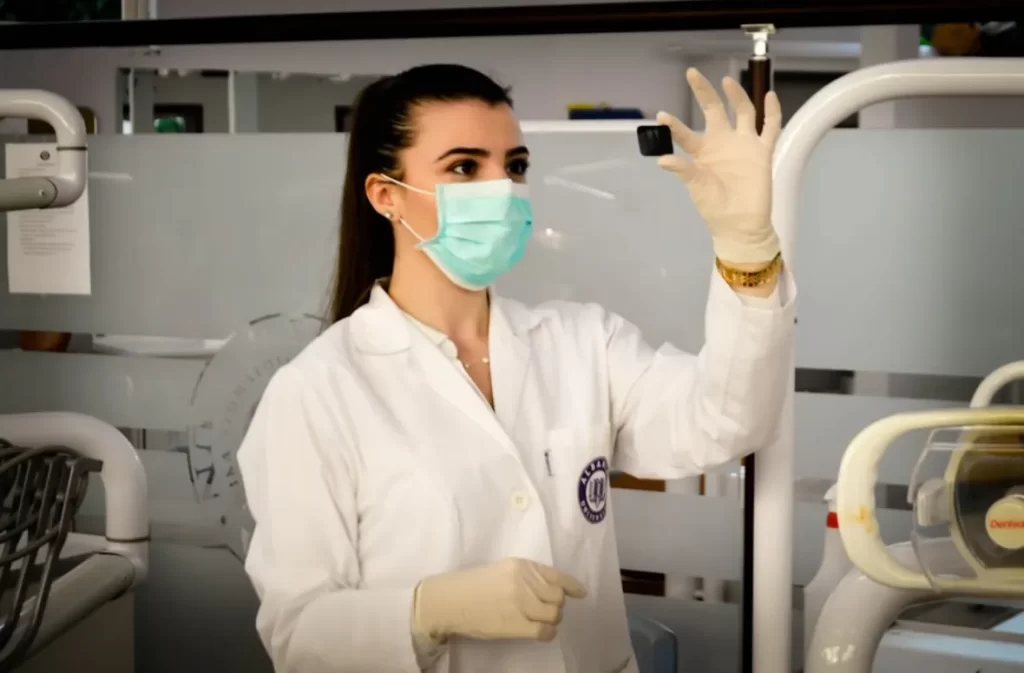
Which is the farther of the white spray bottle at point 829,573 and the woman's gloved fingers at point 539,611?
the white spray bottle at point 829,573

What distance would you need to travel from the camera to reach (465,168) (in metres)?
1.32

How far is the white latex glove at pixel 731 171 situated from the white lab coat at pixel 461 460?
0.22 feet

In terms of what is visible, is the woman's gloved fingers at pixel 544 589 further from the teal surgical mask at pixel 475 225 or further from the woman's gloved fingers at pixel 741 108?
the woman's gloved fingers at pixel 741 108

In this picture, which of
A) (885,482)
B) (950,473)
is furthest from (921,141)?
(950,473)

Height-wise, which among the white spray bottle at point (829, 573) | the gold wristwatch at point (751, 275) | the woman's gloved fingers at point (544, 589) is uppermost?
the gold wristwatch at point (751, 275)

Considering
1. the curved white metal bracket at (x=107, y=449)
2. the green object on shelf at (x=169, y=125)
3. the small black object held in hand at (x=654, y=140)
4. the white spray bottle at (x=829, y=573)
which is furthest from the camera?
Result: the green object on shelf at (x=169, y=125)

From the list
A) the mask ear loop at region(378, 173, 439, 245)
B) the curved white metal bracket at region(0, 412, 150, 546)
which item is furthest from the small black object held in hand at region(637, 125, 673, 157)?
the curved white metal bracket at region(0, 412, 150, 546)

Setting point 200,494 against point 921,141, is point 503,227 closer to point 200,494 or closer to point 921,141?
point 921,141

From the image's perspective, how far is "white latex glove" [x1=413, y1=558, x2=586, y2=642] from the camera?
3.67 ft

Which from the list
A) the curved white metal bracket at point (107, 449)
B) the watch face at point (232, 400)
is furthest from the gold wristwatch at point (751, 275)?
the curved white metal bracket at point (107, 449)

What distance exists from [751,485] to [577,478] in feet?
0.74

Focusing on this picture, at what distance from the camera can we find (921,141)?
1.57 m

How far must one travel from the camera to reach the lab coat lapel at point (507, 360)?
131cm

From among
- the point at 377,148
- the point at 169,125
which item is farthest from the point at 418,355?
the point at 169,125
